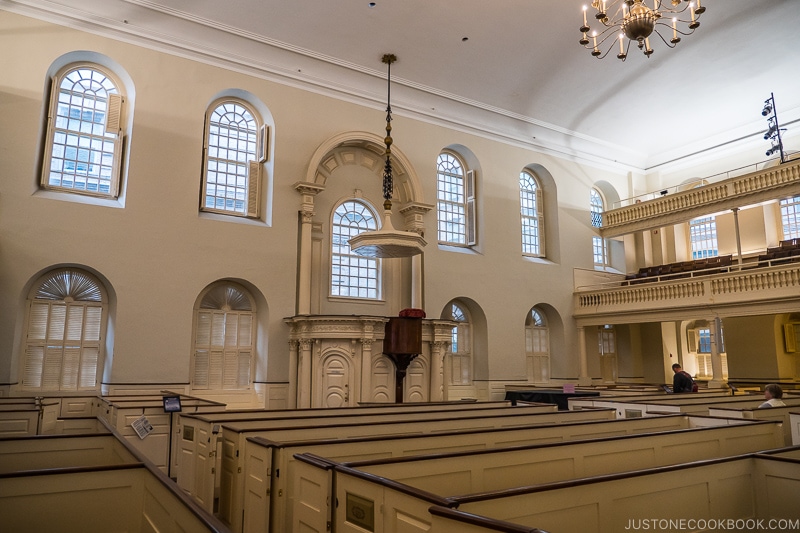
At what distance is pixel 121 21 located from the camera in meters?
11.2

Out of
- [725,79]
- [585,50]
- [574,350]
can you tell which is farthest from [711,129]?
[574,350]

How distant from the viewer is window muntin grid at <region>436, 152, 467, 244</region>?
51.6 ft

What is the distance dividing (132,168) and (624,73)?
11.8 metres

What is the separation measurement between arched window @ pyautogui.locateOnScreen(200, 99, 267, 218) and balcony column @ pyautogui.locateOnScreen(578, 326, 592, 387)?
32.8ft

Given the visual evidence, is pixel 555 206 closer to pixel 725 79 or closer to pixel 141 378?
pixel 725 79

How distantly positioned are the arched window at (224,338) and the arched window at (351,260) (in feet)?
7.10

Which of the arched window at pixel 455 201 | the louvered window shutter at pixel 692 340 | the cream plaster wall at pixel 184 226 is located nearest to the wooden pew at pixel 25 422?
the cream plaster wall at pixel 184 226

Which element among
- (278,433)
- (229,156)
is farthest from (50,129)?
(278,433)

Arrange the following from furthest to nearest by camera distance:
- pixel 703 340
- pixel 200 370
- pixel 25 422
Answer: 1. pixel 703 340
2. pixel 200 370
3. pixel 25 422

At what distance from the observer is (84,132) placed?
36.5 feet

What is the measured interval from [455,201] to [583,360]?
597 cm

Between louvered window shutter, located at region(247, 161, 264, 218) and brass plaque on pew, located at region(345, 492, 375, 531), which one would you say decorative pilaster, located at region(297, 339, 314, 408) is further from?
brass plaque on pew, located at region(345, 492, 375, 531)

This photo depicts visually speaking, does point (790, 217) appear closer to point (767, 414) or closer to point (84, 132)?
point (767, 414)

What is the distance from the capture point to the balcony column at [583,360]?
16.8m
